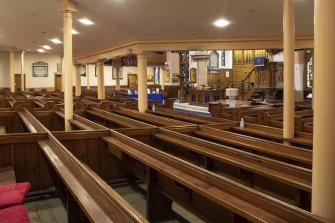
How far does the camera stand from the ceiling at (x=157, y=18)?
6699 mm

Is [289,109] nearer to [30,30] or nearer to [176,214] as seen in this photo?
[176,214]

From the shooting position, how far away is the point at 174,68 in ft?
86.2

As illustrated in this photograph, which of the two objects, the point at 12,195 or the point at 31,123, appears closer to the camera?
the point at 12,195

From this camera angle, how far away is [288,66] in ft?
16.7

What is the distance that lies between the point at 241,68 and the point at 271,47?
13129 mm

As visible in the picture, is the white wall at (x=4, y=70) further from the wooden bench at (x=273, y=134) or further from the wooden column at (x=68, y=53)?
the wooden bench at (x=273, y=134)

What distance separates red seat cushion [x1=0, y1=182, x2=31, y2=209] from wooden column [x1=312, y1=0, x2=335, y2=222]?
239cm

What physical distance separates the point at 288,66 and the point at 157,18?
3800 mm

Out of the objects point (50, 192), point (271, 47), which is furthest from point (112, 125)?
point (271, 47)

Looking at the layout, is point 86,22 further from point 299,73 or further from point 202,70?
point 202,70

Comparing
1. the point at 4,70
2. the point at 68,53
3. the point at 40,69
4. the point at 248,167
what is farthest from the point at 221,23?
the point at 4,70

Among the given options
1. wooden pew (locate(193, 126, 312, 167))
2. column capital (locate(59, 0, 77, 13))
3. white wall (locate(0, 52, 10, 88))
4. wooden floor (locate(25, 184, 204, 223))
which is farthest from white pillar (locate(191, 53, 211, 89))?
wooden floor (locate(25, 184, 204, 223))

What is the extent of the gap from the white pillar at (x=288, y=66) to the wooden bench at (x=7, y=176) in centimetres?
400

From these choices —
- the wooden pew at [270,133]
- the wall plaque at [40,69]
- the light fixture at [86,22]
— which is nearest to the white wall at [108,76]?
the wall plaque at [40,69]
